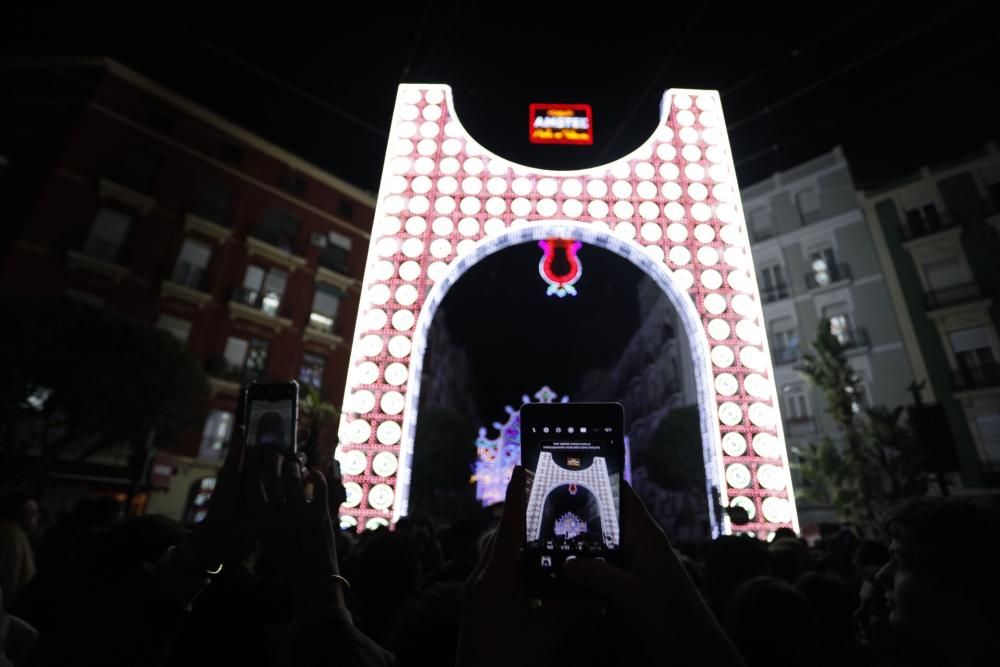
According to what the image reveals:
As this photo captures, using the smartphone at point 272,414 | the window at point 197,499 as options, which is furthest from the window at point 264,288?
the smartphone at point 272,414

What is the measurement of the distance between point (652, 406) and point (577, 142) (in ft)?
105

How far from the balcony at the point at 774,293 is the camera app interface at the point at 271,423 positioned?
101 feet

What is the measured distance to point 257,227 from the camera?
28.0m

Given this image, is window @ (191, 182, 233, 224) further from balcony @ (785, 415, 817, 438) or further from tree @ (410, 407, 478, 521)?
balcony @ (785, 415, 817, 438)

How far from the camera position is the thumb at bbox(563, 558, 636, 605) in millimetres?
1106

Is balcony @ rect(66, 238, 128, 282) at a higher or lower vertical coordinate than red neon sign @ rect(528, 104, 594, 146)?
higher

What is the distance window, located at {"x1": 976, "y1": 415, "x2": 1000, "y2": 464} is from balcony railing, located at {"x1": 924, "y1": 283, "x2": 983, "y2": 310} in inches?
209

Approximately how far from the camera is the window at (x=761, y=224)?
30.2m

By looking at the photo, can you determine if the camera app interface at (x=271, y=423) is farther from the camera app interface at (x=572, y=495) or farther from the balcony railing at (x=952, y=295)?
the balcony railing at (x=952, y=295)

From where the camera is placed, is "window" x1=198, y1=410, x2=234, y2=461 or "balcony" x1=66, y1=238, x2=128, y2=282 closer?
"balcony" x1=66, y1=238, x2=128, y2=282

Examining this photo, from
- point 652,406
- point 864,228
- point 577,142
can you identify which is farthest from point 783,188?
point 577,142

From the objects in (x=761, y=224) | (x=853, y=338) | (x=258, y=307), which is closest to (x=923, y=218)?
(x=853, y=338)

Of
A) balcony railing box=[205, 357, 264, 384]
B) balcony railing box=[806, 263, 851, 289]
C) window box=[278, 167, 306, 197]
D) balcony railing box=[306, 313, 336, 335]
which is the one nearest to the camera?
balcony railing box=[205, 357, 264, 384]

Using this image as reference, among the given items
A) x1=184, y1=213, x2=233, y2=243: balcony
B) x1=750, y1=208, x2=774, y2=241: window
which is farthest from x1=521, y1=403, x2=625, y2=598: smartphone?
x1=750, y1=208, x2=774, y2=241: window
